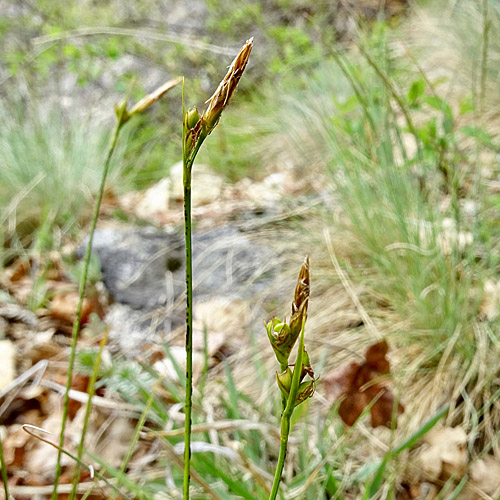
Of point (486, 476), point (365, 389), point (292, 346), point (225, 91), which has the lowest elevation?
point (486, 476)

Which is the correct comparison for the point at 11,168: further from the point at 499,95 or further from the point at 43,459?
the point at 499,95

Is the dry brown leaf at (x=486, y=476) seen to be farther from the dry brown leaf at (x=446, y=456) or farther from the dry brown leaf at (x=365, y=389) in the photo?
the dry brown leaf at (x=365, y=389)

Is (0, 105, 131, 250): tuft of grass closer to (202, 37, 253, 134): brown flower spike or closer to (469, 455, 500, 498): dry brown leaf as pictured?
(469, 455, 500, 498): dry brown leaf

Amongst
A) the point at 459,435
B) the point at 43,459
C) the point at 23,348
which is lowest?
the point at 43,459

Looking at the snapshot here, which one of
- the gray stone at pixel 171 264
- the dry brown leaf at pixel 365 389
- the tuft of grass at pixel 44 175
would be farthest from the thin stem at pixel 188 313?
the tuft of grass at pixel 44 175

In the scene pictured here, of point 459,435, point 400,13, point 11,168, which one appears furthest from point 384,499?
point 400,13

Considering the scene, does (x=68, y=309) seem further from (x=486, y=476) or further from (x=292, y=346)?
(x=292, y=346)

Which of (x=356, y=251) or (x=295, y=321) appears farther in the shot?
(x=356, y=251)

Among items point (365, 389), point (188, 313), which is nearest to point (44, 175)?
point (365, 389)
